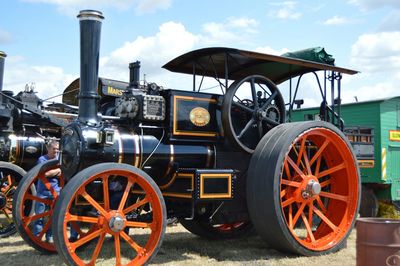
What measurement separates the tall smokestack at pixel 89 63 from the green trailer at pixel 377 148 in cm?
384

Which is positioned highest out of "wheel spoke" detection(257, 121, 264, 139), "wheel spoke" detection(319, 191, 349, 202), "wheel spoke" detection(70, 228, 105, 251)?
"wheel spoke" detection(257, 121, 264, 139)

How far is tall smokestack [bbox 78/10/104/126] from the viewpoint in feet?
16.5

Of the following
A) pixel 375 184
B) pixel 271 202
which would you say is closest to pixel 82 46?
pixel 271 202

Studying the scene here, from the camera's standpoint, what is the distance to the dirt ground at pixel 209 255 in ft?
17.1

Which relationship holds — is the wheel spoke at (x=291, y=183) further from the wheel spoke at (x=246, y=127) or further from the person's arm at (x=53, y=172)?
the person's arm at (x=53, y=172)

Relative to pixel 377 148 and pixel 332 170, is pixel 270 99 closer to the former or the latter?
pixel 332 170

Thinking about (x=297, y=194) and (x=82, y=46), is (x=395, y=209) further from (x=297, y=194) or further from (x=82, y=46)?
(x=82, y=46)

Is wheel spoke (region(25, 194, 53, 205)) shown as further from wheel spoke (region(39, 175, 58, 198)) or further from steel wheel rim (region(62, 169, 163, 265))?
steel wheel rim (region(62, 169, 163, 265))

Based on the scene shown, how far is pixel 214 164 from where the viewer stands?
5.65m

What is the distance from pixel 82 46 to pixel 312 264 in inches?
120

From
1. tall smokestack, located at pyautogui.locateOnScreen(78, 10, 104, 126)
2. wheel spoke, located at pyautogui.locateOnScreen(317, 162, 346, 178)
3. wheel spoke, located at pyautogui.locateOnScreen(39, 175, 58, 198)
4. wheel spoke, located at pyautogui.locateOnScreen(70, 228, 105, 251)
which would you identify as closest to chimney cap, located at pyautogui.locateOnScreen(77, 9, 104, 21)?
tall smokestack, located at pyautogui.locateOnScreen(78, 10, 104, 126)

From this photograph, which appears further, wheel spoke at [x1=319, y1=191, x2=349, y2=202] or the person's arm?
wheel spoke at [x1=319, y1=191, x2=349, y2=202]

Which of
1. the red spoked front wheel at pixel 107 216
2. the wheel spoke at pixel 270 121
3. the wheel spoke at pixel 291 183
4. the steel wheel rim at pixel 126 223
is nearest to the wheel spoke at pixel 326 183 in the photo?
the wheel spoke at pixel 291 183

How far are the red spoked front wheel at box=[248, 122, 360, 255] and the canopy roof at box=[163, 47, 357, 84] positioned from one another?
838 millimetres
